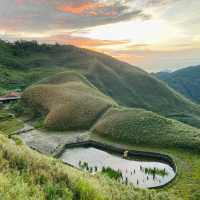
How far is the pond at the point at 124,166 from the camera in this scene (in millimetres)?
22875

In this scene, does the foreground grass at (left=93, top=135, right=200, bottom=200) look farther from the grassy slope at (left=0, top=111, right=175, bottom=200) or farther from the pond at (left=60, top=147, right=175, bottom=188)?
the grassy slope at (left=0, top=111, right=175, bottom=200)

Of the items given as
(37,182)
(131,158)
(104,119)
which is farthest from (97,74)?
(37,182)

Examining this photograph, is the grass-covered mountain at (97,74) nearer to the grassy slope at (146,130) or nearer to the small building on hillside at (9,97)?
the small building on hillside at (9,97)

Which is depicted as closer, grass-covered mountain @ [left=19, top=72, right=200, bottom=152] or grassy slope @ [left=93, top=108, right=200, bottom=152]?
grassy slope @ [left=93, top=108, right=200, bottom=152]

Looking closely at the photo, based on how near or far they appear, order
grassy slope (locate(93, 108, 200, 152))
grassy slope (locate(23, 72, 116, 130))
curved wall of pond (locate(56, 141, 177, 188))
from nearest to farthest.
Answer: curved wall of pond (locate(56, 141, 177, 188)) < grassy slope (locate(93, 108, 200, 152)) < grassy slope (locate(23, 72, 116, 130))

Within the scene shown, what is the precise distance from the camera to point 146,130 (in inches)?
1416

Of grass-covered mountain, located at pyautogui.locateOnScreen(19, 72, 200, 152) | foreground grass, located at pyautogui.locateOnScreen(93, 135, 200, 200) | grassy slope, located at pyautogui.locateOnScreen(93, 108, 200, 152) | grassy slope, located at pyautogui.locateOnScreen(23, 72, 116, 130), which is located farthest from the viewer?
grassy slope, located at pyautogui.locateOnScreen(23, 72, 116, 130)

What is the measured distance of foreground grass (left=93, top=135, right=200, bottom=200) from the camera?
19.8m

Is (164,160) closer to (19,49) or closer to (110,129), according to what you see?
(110,129)

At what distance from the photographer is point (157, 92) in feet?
394

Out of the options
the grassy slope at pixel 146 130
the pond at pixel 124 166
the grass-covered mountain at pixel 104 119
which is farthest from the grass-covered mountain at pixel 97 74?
the pond at pixel 124 166

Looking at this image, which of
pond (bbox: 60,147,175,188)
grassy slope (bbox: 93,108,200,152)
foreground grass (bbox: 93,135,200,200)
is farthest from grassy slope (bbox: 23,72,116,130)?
pond (bbox: 60,147,175,188)

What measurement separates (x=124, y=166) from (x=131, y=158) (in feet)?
9.66

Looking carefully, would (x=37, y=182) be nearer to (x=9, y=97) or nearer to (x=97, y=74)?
(x=9, y=97)
